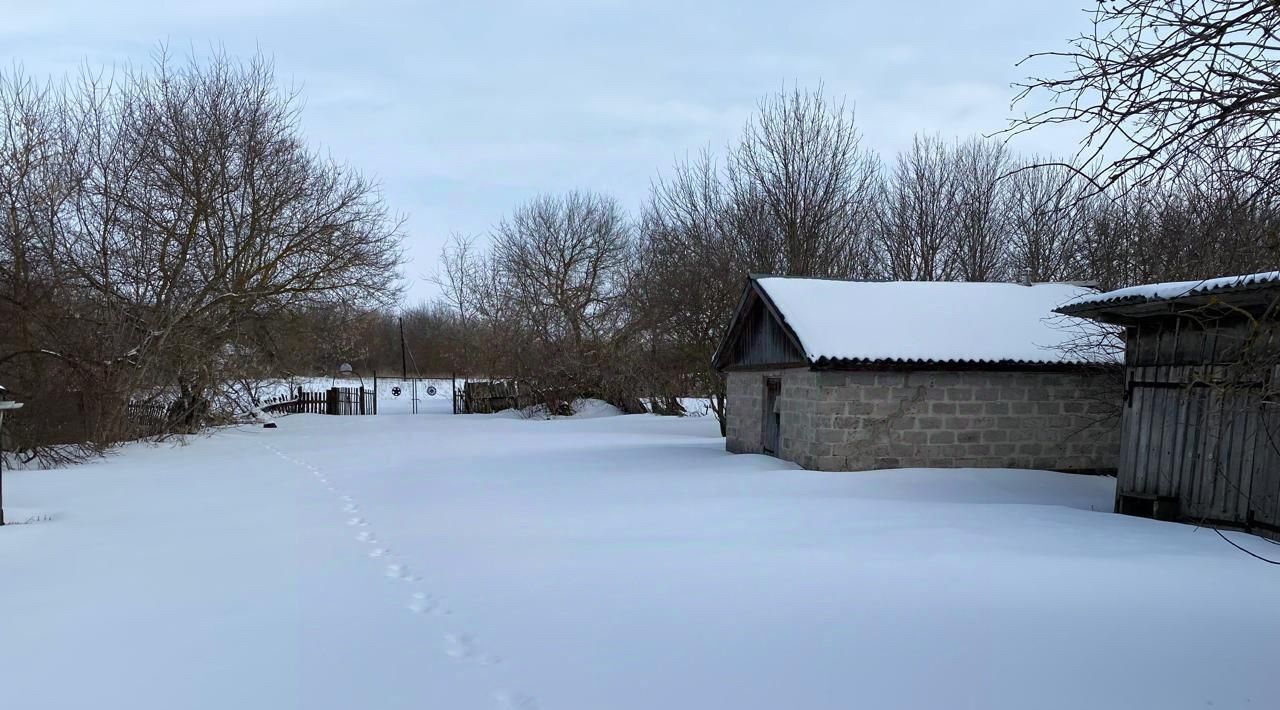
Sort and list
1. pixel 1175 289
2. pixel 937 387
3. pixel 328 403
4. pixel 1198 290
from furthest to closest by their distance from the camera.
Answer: pixel 328 403 → pixel 937 387 → pixel 1175 289 → pixel 1198 290

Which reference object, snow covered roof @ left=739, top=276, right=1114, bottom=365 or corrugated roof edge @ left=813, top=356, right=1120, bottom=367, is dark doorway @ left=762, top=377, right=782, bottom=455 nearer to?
snow covered roof @ left=739, top=276, right=1114, bottom=365

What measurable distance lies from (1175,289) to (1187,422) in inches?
63.5

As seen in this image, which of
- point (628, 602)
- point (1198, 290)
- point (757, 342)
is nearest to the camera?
point (628, 602)

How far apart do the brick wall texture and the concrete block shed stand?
15 millimetres

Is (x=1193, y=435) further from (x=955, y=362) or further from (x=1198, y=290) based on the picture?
(x=955, y=362)

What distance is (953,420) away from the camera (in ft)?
40.3

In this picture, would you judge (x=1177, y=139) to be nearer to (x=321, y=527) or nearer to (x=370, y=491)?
(x=321, y=527)

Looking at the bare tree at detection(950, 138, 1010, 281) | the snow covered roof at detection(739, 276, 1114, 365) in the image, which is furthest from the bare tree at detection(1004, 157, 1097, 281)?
the snow covered roof at detection(739, 276, 1114, 365)

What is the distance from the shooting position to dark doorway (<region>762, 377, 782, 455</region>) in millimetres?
14156

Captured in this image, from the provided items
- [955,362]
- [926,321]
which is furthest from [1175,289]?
[926,321]

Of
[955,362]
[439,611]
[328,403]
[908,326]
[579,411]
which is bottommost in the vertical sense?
[328,403]

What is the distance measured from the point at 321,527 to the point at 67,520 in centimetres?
282

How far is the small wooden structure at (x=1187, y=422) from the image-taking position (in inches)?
314

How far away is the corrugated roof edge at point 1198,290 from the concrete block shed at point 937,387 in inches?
118
